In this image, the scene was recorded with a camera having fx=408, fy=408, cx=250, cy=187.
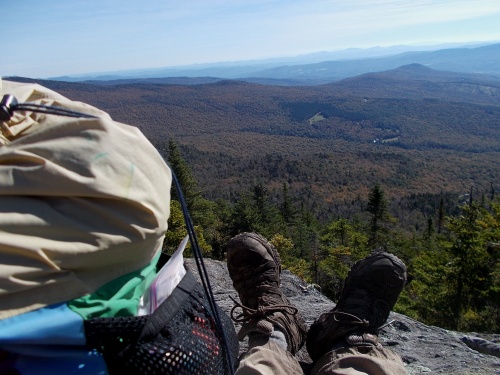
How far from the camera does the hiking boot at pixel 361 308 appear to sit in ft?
6.74

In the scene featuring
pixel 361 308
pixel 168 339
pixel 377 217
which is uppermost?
pixel 168 339

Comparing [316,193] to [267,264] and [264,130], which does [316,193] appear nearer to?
[267,264]

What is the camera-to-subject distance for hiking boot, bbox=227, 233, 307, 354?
2.13 meters

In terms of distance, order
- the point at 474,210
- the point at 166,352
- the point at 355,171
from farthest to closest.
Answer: the point at 355,171 → the point at 474,210 → the point at 166,352

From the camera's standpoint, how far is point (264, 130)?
6973 inches

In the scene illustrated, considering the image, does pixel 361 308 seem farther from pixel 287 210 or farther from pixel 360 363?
pixel 287 210

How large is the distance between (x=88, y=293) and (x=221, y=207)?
3363 centimetres

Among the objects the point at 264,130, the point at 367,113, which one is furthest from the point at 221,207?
the point at 367,113

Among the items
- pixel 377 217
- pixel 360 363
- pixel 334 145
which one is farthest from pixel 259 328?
pixel 334 145

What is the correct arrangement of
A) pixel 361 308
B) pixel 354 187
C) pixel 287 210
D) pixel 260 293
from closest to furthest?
1. pixel 361 308
2. pixel 260 293
3. pixel 287 210
4. pixel 354 187

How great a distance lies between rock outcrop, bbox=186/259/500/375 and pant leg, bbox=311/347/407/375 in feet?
1.40

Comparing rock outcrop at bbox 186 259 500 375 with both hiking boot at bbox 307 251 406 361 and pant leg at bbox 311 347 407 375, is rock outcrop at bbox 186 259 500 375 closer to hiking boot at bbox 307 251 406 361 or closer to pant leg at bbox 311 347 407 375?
hiking boot at bbox 307 251 406 361

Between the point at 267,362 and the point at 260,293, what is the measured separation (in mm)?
697

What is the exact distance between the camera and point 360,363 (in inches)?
69.7
